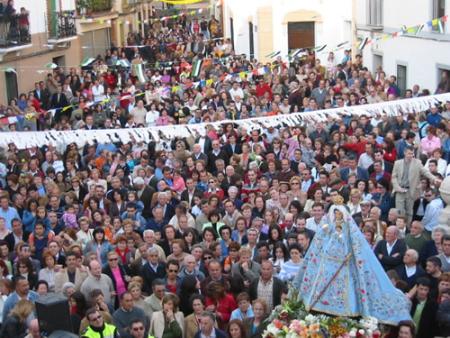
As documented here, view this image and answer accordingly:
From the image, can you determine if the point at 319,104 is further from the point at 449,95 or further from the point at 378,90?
the point at 449,95

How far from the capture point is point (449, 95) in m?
18.1

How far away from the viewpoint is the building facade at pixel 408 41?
77.3ft

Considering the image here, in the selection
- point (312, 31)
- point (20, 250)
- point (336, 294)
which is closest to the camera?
point (336, 294)

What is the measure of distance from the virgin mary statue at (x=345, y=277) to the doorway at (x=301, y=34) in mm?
30181

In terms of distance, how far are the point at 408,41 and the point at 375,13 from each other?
2901 millimetres

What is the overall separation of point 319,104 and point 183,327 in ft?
37.5

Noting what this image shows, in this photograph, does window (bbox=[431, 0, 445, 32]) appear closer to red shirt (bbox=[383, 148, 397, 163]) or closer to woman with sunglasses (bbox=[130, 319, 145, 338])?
red shirt (bbox=[383, 148, 397, 163])

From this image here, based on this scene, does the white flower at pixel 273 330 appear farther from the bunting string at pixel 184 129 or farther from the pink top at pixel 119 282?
the bunting string at pixel 184 129

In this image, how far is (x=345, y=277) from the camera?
26.0ft

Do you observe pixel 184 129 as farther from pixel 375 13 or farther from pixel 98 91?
pixel 375 13

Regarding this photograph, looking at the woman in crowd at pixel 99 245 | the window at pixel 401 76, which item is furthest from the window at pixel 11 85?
the woman in crowd at pixel 99 245

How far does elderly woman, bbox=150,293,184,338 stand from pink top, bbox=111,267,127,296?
124 cm

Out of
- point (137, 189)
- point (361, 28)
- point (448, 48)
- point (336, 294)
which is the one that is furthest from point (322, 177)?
Answer: point (361, 28)

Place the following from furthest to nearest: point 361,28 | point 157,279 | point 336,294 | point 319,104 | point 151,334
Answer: point 361,28, point 319,104, point 157,279, point 151,334, point 336,294
